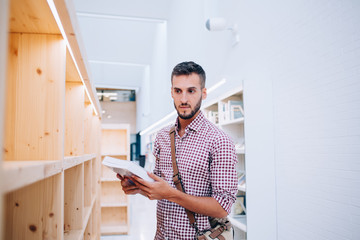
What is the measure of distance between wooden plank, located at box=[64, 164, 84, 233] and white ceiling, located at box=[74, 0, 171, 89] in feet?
21.5

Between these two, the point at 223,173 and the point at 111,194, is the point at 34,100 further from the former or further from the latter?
the point at 111,194

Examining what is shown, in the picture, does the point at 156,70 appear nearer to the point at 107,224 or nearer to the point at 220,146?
the point at 107,224

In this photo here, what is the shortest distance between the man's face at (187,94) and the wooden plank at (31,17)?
792 mm

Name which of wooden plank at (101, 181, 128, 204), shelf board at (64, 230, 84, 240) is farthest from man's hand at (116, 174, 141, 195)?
wooden plank at (101, 181, 128, 204)

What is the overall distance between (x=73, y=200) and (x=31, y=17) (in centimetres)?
129

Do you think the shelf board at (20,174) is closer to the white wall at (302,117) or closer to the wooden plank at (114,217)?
the white wall at (302,117)

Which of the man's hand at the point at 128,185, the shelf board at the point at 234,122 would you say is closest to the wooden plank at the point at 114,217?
the shelf board at the point at 234,122

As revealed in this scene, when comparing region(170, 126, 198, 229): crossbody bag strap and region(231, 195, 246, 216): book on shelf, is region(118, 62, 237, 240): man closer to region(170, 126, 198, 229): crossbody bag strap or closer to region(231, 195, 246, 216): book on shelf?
region(170, 126, 198, 229): crossbody bag strap

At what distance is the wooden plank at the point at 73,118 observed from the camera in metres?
1.92

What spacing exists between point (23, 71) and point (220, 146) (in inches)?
40.1

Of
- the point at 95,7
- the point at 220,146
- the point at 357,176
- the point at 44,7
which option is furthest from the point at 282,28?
the point at 95,7

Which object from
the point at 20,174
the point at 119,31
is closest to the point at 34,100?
the point at 20,174

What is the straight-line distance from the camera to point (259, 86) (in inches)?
128

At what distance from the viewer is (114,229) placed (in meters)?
5.44
